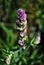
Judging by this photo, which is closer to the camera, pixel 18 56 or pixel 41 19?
pixel 18 56

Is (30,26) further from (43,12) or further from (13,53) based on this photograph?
(13,53)

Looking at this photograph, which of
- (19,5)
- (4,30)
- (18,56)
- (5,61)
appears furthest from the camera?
(19,5)

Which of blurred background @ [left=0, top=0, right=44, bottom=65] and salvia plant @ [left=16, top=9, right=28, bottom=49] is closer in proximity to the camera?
salvia plant @ [left=16, top=9, right=28, bottom=49]

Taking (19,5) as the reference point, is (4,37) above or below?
below

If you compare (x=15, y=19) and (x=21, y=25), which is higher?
(x=21, y=25)

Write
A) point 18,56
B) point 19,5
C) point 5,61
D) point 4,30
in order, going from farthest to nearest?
point 19,5 < point 4,30 < point 18,56 < point 5,61

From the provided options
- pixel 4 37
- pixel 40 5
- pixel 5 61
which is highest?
pixel 40 5

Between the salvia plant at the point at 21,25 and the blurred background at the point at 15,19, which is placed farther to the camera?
the blurred background at the point at 15,19

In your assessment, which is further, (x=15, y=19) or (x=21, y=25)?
(x=15, y=19)

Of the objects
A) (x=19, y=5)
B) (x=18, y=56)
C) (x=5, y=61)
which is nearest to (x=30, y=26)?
(x=19, y=5)

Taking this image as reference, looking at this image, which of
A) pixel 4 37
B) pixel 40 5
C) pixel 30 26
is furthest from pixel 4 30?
pixel 40 5
